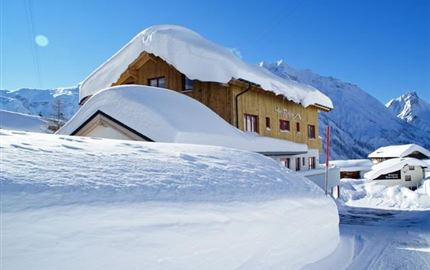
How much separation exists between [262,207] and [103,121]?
674 centimetres

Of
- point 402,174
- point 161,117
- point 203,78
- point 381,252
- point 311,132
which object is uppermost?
point 203,78

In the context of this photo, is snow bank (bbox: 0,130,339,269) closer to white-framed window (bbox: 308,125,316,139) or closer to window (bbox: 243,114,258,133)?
window (bbox: 243,114,258,133)

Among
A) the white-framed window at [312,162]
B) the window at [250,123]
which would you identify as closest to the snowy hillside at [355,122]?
the white-framed window at [312,162]

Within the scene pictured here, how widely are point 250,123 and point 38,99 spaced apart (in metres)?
161

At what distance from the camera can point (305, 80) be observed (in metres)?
182

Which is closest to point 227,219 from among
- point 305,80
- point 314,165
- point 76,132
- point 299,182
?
point 299,182

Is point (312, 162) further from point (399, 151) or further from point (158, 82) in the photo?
point (399, 151)

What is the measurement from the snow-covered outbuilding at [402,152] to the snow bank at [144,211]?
2317 inches

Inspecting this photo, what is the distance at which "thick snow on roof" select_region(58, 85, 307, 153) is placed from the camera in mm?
9211

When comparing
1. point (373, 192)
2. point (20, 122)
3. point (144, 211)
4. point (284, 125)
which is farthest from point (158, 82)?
point (373, 192)

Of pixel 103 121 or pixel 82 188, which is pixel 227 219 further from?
pixel 103 121

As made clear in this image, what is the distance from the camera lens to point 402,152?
55.7 metres

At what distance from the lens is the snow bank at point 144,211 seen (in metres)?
2.62

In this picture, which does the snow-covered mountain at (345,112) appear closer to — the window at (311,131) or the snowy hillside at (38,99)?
the snowy hillside at (38,99)
